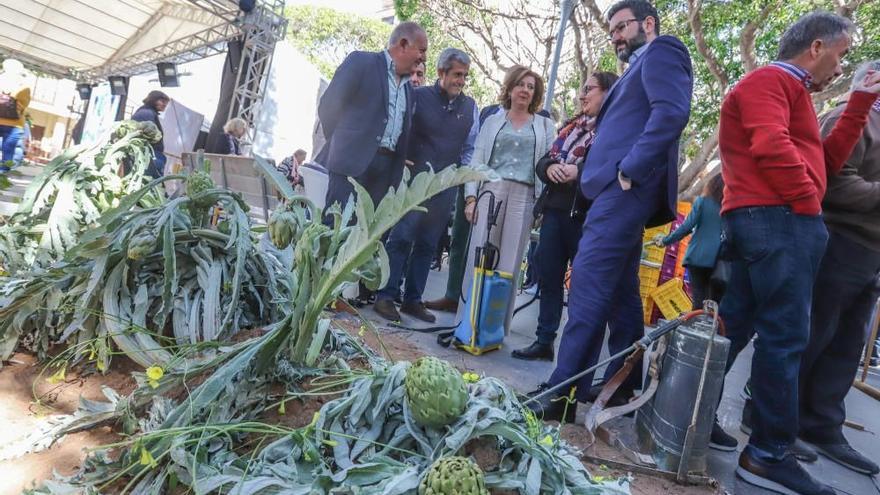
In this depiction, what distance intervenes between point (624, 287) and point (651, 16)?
1.25 meters

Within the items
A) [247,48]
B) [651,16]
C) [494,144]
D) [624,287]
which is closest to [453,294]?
[494,144]

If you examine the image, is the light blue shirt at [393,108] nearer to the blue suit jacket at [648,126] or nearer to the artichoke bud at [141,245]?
the blue suit jacket at [648,126]

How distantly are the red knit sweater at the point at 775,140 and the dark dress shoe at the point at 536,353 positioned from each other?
1.33 metres

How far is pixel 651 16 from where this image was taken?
7.91ft

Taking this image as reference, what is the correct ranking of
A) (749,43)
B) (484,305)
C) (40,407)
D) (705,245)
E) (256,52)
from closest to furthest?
1. (40,407)
2. (484,305)
3. (705,245)
4. (749,43)
5. (256,52)

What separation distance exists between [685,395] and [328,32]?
31.5 m

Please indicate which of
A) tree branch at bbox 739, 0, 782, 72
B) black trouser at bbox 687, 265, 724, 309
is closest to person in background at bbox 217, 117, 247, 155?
black trouser at bbox 687, 265, 724, 309

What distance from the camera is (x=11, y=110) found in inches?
202

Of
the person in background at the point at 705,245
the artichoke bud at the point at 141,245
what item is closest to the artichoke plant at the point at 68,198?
the artichoke bud at the point at 141,245

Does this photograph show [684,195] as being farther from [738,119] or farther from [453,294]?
[738,119]

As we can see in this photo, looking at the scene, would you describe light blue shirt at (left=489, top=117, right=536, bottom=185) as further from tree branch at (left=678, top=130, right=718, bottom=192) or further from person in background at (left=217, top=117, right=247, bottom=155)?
tree branch at (left=678, top=130, right=718, bottom=192)

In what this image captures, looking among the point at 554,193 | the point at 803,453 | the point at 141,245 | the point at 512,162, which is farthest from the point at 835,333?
the point at 141,245

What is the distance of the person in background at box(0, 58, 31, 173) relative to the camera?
506cm

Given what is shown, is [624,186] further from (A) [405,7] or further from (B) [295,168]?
(A) [405,7]
